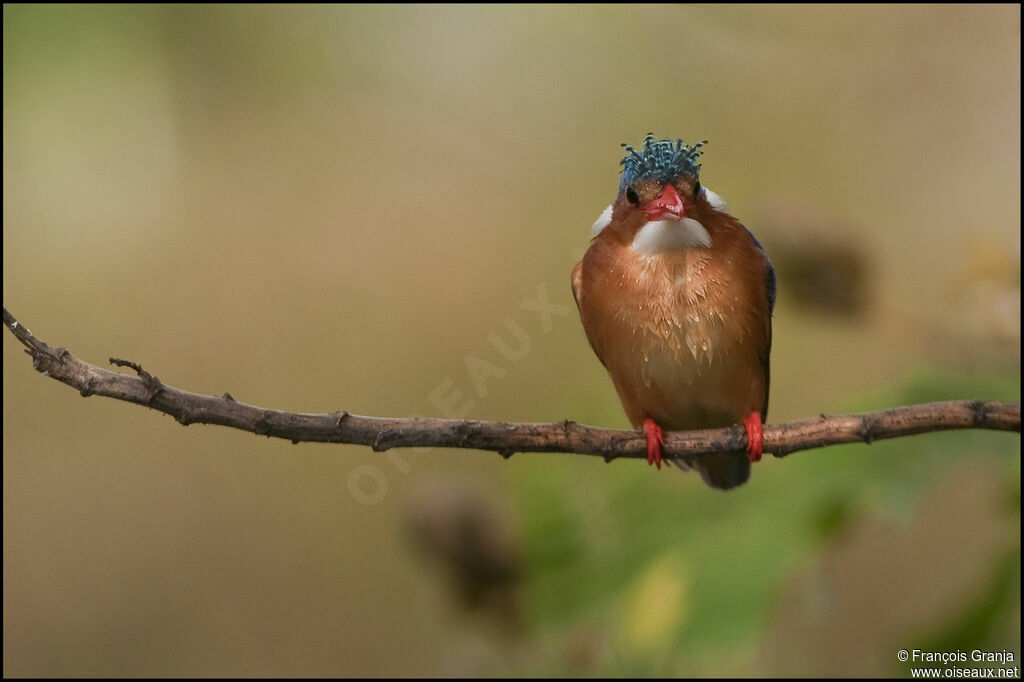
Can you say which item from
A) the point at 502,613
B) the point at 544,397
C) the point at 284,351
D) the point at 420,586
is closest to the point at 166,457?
the point at 284,351

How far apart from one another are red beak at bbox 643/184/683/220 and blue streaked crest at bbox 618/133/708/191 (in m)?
0.03

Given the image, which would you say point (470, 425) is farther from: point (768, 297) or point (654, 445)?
point (768, 297)

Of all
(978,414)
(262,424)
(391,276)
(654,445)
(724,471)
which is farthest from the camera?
(391,276)

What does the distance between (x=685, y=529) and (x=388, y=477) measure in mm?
2375

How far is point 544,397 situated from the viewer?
5.05 metres

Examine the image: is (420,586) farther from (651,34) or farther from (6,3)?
(6,3)

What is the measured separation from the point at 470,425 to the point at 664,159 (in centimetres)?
72

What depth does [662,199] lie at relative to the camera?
7.55ft

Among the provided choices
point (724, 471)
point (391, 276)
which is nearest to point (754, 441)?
point (724, 471)

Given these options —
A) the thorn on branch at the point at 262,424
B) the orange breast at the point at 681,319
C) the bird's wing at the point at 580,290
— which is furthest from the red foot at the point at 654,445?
the thorn on branch at the point at 262,424

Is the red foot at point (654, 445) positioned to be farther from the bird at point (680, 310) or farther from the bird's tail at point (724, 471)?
the bird's tail at point (724, 471)

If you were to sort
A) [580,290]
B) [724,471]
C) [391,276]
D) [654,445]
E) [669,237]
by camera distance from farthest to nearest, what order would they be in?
1. [391,276]
2. [724,471]
3. [580,290]
4. [654,445]
5. [669,237]

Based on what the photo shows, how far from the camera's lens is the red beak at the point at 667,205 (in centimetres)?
228

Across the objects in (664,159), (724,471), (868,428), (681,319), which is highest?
(664,159)
